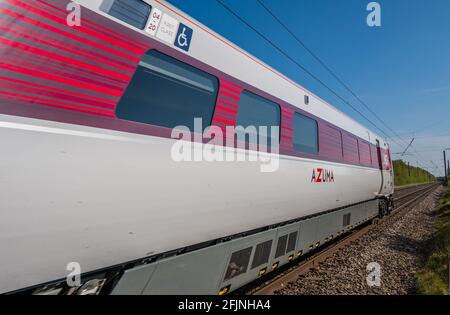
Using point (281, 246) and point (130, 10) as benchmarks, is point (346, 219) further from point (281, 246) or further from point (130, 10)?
point (130, 10)

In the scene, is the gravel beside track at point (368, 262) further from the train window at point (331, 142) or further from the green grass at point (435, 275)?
the train window at point (331, 142)

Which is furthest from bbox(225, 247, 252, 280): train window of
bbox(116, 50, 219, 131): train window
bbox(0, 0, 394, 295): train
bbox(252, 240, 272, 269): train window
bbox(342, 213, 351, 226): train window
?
bbox(342, 213, 351, 226): train window

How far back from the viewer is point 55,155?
6.66 feet

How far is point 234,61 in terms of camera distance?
3.95m

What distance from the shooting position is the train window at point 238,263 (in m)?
3.82

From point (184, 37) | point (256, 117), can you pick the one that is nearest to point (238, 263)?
point (256, 117)

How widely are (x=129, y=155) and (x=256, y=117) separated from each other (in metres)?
2.31

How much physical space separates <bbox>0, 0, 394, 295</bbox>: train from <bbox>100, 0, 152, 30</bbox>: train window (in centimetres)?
1

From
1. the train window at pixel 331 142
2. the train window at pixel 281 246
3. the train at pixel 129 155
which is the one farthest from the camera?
the train window at pixel 331 142

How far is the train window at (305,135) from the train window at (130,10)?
3.33 metres

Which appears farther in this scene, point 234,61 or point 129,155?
point 234,61

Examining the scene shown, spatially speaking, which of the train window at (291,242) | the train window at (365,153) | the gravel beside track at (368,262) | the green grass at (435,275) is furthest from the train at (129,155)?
the train window at (365,153)

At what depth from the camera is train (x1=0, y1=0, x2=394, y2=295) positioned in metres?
1.95

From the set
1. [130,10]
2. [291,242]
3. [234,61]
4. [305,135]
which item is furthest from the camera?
[305,135]
